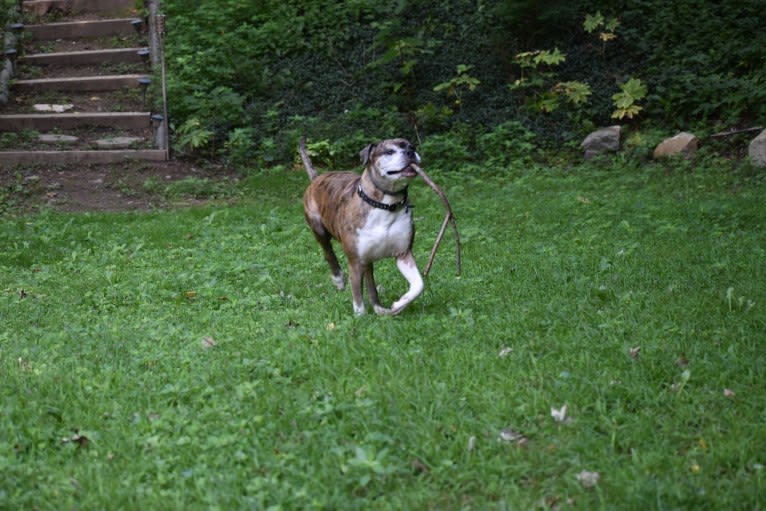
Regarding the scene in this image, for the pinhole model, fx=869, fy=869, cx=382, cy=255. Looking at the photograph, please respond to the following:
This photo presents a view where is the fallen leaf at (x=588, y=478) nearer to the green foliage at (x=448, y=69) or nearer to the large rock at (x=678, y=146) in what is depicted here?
the large rock at (x=678, y=146)

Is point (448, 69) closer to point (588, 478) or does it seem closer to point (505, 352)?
point (505, 352)

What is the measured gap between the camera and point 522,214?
9469 mm

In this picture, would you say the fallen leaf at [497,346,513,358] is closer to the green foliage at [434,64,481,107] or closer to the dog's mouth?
the dog's mouth

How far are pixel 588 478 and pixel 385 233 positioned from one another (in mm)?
2584

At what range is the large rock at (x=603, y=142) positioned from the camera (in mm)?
12836

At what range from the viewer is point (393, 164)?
214 inches

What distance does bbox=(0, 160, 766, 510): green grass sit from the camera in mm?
3414

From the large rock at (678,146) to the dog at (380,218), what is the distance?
24.4 feet

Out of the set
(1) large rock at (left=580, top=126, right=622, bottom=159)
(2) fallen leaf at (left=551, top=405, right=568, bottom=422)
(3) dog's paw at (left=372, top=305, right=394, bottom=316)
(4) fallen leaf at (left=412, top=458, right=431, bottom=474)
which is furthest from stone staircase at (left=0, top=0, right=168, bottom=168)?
(4) fallen leaf at (left=412, top=458, right=431, bottom=474)

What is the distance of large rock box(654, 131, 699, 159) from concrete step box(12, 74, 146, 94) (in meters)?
9.11

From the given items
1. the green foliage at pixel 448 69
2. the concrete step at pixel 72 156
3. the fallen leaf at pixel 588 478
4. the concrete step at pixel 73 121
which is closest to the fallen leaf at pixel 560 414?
the fallen leaf at pixel 588 478

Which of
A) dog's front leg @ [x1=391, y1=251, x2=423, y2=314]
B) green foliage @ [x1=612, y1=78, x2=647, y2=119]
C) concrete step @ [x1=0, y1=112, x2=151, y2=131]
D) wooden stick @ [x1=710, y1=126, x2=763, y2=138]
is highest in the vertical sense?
dog's front leg @ [x1=391, y1=251, x2=423, y2=314]

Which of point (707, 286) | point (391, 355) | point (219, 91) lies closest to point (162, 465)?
point (391, 355)

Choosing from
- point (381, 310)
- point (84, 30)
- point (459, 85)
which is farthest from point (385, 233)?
point (84, 30)
